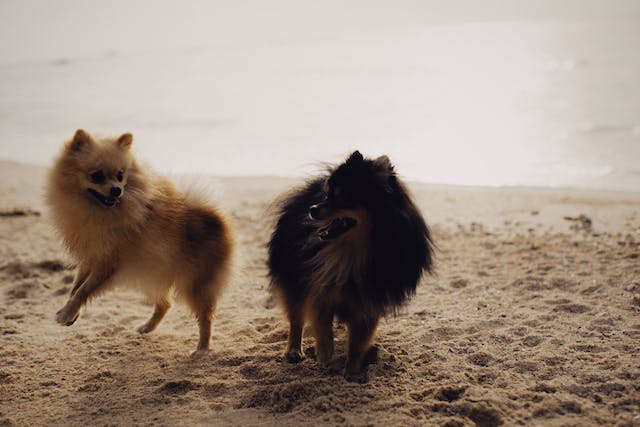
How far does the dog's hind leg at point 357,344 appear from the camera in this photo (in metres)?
3.54

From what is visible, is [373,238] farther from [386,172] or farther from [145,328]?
[145,328]

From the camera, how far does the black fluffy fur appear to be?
329 cm

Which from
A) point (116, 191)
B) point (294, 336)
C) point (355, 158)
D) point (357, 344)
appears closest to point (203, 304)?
point (294, 336)

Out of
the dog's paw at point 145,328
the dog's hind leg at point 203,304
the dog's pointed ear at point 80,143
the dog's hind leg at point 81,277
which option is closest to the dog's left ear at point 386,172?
the dog's hind leg at point 203,304

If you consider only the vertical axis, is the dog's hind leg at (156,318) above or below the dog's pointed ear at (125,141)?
below

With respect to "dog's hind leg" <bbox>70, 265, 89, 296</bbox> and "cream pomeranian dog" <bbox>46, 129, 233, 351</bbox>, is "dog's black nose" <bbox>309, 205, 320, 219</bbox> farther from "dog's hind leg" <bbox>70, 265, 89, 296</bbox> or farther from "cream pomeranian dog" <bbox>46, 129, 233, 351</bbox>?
"dog's hind leg" <bbox>70, 265, 89, 296</bbox>

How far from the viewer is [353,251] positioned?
3389mm

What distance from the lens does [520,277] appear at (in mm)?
4996

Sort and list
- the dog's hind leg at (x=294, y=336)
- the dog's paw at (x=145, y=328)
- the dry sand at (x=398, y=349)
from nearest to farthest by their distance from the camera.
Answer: the dry sand at (x=398, y=349) < the dog's hind leg at (x=294, y=336) < the dog's paw at (x=145, y=328)

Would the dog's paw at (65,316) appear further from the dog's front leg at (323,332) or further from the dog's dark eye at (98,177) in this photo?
the dog's front leg at (323,332)

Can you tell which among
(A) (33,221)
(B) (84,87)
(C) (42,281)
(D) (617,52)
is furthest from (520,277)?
(B) (84,87)

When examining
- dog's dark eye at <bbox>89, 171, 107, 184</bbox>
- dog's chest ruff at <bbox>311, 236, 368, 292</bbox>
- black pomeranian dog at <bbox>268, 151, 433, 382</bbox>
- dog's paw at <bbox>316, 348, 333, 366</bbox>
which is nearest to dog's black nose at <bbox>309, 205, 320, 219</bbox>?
black pomeranian dog at <bbox>268, 151, 433, 382</bbox>

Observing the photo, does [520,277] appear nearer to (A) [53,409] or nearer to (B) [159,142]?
(A) [53,409]

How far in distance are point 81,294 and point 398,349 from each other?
6.27 feet
